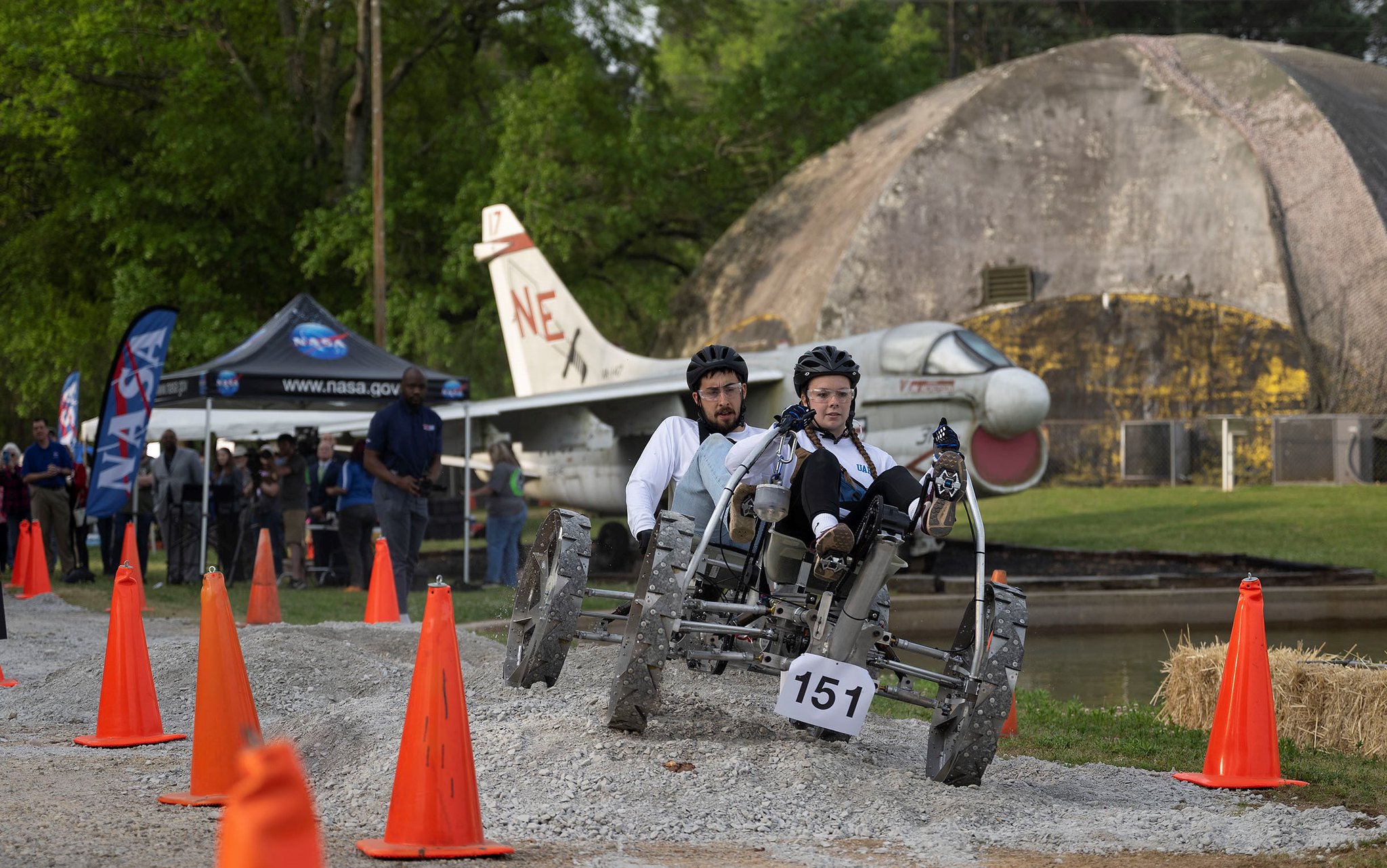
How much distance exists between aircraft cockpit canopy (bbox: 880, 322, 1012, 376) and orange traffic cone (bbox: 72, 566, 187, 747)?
13.4 m

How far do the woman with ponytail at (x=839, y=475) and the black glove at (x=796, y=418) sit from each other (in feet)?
0.26

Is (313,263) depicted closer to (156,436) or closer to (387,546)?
(156,436)

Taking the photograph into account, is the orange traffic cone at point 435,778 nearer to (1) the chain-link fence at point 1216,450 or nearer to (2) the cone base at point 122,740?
(2) the cone base at point 122,740

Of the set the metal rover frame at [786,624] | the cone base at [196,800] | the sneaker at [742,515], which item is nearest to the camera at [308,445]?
the metal rover frame at [786,624]

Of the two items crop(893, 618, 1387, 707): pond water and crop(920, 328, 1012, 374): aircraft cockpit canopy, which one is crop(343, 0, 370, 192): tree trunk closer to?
crop(920, 328, 1012, 374): aircraft cockpit canopy

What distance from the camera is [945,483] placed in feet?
19.0

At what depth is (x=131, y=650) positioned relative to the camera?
7582 mm

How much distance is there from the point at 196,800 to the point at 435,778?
4.65 ft

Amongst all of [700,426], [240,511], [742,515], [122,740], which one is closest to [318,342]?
[240,511]

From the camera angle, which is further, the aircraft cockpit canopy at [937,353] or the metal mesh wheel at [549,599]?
the aircraft cockpit canopy at [937,353]

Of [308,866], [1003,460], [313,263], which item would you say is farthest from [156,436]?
[308,866]

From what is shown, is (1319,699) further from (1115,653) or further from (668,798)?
(1115,653)

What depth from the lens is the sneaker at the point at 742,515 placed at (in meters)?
6.46

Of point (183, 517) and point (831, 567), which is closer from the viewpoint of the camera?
point (831, 567)
